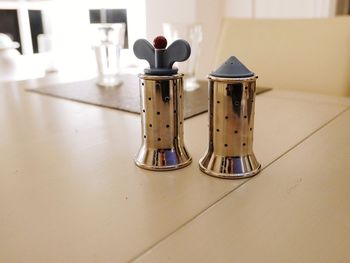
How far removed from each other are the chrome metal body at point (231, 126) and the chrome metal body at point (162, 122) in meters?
0.05

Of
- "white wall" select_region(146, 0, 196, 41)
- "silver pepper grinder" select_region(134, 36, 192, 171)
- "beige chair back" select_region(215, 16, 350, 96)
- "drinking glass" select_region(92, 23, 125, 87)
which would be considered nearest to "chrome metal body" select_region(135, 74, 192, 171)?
"silver pepper grinder" select_region(134, 36, 192, 171)

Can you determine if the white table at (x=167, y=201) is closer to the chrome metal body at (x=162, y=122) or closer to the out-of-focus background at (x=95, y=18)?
the chrome metal body at (x=162, y=122)

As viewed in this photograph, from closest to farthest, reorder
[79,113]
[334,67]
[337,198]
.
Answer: [337,198], [79,113], [334,67]

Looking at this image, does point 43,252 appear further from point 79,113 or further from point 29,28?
point 29,28

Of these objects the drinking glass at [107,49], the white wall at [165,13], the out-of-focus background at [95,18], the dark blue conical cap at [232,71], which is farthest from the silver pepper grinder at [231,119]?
the white wall at [165,13]

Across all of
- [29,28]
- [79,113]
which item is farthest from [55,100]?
[29,28]

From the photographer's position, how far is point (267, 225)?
0.38m

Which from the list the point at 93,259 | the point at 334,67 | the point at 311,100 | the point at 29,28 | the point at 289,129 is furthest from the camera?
the point at 29,28

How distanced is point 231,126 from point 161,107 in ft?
0.34

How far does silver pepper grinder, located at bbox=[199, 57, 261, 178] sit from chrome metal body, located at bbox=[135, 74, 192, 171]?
0.05 m

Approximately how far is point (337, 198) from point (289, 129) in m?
0.31

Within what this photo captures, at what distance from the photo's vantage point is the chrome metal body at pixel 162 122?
52 cm

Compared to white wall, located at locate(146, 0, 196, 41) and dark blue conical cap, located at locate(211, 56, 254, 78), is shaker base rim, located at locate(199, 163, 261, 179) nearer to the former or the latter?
dark blue conical cap, located at locate(211, 56, 254, 78)

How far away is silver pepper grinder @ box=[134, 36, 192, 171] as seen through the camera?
0.52 meters
